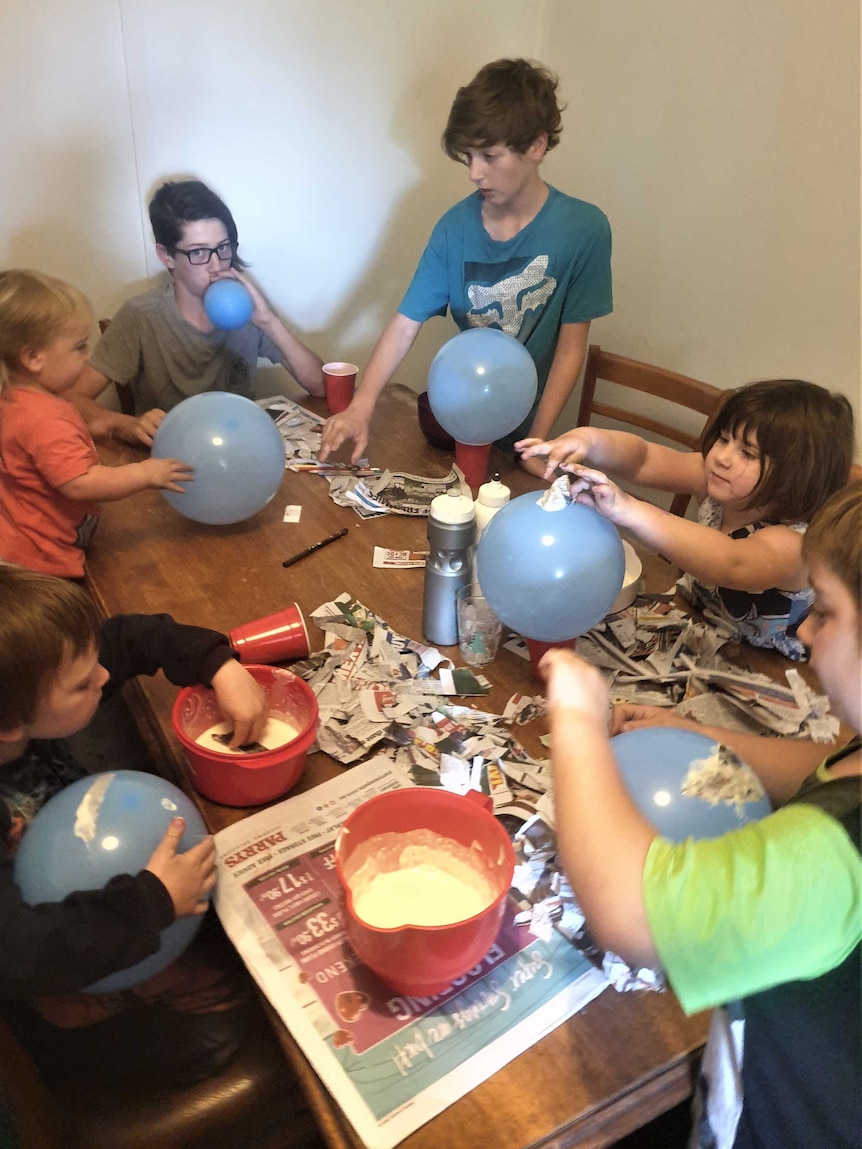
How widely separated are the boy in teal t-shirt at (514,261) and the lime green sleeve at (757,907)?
115 centimetres

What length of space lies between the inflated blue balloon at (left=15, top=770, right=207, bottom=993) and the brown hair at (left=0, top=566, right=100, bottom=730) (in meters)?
0.11

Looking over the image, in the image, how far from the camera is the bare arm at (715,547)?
1.01 meters

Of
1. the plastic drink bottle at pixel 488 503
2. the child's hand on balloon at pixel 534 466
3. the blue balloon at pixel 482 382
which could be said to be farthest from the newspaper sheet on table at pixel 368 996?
the child's hand on balloon at pixel 534 466

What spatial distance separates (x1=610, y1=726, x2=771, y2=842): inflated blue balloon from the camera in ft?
2.24

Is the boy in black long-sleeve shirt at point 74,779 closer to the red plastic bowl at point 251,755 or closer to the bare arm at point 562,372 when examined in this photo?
the red plastic bowl at point 251,755

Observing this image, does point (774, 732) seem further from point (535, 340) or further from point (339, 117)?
point (339, 117)

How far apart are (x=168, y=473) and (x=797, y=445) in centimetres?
91

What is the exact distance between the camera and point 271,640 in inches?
41.7

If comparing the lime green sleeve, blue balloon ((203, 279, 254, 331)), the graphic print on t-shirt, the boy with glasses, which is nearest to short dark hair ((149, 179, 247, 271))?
the boy with glasses

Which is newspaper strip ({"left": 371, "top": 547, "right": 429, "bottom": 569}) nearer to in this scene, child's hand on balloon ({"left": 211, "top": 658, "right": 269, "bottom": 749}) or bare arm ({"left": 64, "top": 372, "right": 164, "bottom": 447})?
child's hand on balloon ({"left": 211, "top": 658, "right": 269, "bottom": 749})

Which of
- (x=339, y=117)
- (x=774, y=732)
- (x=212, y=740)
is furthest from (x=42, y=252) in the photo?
(x=774, y=732)

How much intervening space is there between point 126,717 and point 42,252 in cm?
131

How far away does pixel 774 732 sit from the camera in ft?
3.07

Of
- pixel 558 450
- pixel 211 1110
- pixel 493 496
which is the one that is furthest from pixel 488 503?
pixel 211 1110
